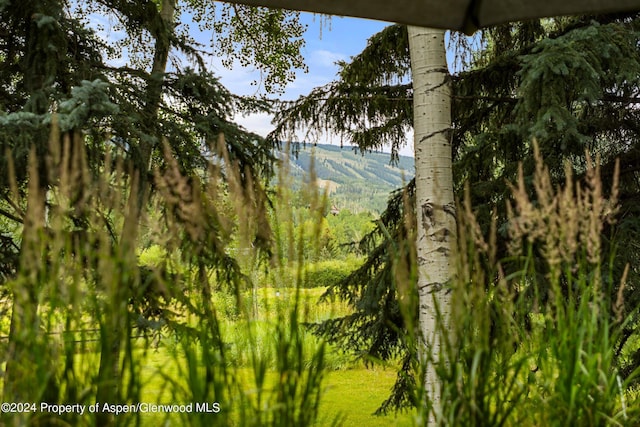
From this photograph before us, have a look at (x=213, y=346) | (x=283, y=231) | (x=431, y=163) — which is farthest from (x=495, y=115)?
(x=213, y=346)

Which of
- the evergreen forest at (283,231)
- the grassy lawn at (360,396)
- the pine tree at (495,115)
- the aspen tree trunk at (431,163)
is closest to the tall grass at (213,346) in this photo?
the evergreen forest at (283,231)

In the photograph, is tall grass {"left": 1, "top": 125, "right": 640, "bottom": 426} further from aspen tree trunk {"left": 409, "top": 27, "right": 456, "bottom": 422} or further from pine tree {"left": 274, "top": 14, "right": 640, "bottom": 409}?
pine tree {"left": 274, "top": 14, "right": 640, "bottom": 409}

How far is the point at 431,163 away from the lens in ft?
10.7

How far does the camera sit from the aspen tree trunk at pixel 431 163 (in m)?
3.21

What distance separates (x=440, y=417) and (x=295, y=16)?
23.2 ft

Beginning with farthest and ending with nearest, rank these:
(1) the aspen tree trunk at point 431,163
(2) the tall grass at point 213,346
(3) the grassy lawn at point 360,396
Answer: (3) the grassy lawn at point 360,396
(1) the aspen tree trunk at point 431,163
(2) the tall grass at point 213,346

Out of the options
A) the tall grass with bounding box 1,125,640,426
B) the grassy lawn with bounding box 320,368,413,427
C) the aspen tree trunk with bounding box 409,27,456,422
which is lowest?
the grassy lawn with bounding box 320,368,413,427

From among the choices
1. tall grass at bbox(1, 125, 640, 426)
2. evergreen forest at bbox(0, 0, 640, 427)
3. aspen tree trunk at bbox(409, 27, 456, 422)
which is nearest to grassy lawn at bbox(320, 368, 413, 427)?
evergreen forest at bbox(0, 0, 640, 427)

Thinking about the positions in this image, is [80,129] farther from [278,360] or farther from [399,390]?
[399,390]

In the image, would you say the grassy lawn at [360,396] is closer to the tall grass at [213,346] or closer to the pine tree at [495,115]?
the pine tree at [495,115]

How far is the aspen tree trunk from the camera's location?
321 centimetres

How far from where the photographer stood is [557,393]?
1.37m

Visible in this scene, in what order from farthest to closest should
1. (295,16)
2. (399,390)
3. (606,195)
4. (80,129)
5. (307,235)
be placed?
1. (295,16)
2. (399,390)
3. (606,195)
4. (80,129)
5. (307,235)

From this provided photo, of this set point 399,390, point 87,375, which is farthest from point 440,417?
point 399,390
